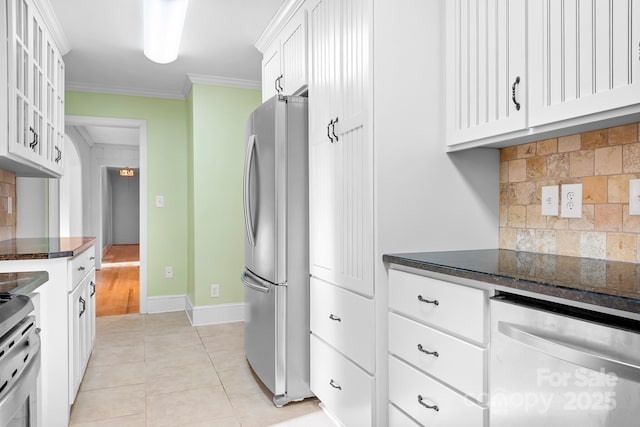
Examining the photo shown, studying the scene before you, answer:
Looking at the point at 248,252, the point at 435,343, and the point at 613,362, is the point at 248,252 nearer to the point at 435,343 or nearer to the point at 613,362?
the point at 435,343

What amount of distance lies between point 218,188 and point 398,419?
122 inches

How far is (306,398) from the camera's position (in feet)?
8.25

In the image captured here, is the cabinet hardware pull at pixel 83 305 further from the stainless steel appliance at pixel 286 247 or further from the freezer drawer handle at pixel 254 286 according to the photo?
the stainless steel appliance at pixel 286 247

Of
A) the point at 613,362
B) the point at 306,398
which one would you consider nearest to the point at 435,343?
the point at 613,362

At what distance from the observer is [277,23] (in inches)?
114

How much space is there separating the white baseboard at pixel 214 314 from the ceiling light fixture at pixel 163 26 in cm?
223

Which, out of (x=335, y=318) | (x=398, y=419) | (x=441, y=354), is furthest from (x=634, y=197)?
(x=335, y=318)

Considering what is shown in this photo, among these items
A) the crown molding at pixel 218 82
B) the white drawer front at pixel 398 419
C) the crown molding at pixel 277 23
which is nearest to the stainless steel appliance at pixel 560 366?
the white drawer front at pixel 398 419

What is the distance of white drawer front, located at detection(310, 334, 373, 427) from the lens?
6.06 ft

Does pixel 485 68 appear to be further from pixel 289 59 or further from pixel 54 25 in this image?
pixel 54 25

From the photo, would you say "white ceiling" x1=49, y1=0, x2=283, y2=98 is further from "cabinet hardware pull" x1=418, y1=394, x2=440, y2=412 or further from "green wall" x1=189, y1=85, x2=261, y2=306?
"cabinet hardware pull" x1=418, y1=394, x2=440, y2=412

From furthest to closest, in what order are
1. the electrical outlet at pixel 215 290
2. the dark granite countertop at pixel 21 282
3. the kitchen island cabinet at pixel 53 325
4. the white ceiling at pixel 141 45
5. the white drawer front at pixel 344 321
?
the electrical outlet at pixel 215 290
the white ceiling at pixel 141 45
the kitchen island cabinet at pixel 53 325
the white drawer front at pixel 344 321
the dark granite countertop at pixel 21 282

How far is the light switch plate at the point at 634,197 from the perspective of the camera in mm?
1431

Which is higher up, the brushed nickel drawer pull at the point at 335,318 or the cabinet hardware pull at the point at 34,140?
the cabinet hardware pull at the point at 34,140
